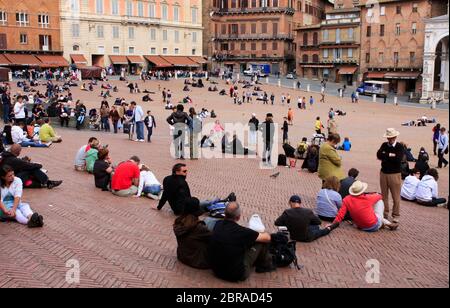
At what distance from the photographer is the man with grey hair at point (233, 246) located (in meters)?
6.69

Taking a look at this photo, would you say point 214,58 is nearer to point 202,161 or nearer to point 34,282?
point 202,161

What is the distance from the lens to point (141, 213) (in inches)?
419

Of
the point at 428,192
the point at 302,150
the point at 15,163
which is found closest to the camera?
the point at 15,163

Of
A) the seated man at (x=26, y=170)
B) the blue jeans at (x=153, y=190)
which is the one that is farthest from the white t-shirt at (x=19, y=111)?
the blue jeans at (x=153, y=190)

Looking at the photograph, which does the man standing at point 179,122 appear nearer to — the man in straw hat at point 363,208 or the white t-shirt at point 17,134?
the white t-shirt at point 17,134

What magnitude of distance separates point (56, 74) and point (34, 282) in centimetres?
5452

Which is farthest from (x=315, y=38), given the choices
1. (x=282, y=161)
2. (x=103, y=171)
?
(x=103, y=171)

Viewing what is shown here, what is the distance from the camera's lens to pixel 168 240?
890 centimetres

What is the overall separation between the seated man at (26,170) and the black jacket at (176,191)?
3.42 meters

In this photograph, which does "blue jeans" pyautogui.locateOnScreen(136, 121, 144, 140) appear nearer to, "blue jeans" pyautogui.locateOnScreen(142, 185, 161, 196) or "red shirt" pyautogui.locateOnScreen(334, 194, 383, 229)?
"blue jeans" pyautogui.locateOnScreen(142, 185, 161, 196)

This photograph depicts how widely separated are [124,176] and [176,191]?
7.45 feet

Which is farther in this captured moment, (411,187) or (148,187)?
(411,187)

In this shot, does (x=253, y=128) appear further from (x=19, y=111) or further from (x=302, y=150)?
(x=19, y=111)
